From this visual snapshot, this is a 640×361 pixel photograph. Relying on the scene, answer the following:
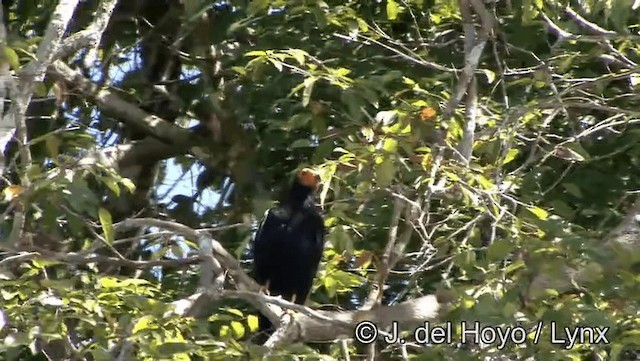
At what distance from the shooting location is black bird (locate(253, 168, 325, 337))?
411 cm

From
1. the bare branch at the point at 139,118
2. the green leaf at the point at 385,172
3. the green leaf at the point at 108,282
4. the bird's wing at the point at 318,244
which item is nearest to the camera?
the green leaf at the point at 385,172

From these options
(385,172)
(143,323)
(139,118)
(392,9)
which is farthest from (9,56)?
(139,118)

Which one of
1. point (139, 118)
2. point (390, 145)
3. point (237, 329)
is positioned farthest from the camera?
point (139, 118)

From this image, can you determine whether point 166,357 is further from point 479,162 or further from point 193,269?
point 479,162

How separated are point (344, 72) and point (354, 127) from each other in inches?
7.5

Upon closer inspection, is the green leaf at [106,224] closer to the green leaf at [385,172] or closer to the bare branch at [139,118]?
the green leaf at [385,172]

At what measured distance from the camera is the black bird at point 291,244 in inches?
162

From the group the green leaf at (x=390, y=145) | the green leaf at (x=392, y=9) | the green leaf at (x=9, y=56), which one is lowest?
the green leaf at (x=390, y=145)

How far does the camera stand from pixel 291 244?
165 inches

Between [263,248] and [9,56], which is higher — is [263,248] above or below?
below

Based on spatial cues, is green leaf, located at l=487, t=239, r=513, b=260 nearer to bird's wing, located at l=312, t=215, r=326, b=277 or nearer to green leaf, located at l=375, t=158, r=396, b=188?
green leaf, located at l=375, t=158, r=396, b=188

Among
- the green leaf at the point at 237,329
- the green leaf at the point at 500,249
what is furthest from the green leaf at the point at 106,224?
the green leaf at the point at 500,249

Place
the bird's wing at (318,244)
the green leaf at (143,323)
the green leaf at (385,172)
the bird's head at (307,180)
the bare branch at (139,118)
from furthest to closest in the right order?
the bare branch at (139,118)
the bird's wing at (318,244)
the bird's head at (307,180)
the green leaf at (385,172)
the green leaf at (143,323)

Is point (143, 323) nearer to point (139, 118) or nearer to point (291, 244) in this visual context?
point (291, 244)
